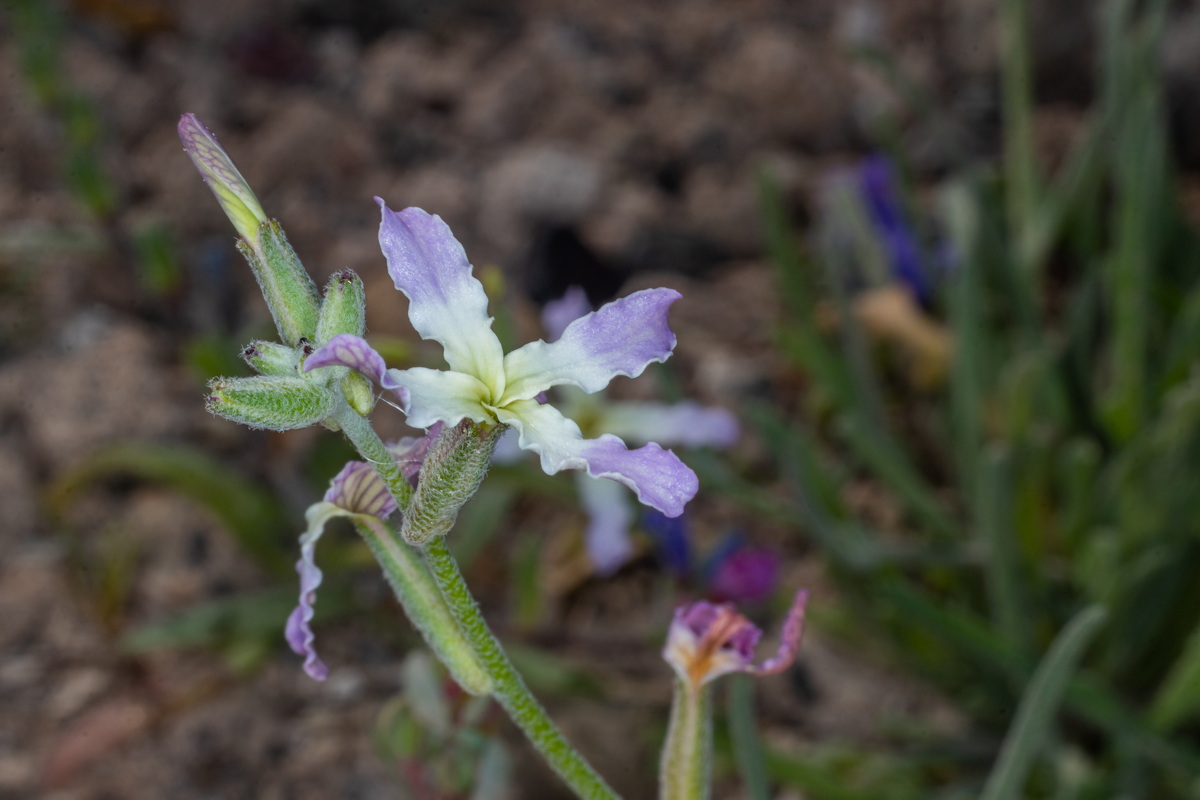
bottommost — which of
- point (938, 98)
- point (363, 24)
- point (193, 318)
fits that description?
point (938, 98)

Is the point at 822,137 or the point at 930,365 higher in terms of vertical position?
the point at 822,137

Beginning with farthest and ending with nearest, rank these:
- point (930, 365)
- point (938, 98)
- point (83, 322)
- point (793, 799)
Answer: point (938, 98), point (83, 322), point (930, 365), point (793, 799)

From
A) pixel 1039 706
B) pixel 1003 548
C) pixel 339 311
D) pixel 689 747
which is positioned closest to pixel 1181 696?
pixel 1003 548

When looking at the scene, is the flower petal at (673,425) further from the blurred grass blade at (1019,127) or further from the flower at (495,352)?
the flower at (495,352)

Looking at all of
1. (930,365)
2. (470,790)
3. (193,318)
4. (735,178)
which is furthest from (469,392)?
(735,178)

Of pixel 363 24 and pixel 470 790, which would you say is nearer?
pixel 470 790

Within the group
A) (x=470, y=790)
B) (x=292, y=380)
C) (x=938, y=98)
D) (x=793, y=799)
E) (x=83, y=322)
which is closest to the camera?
(x=292, y=380)

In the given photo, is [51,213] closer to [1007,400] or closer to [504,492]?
[504,492]
